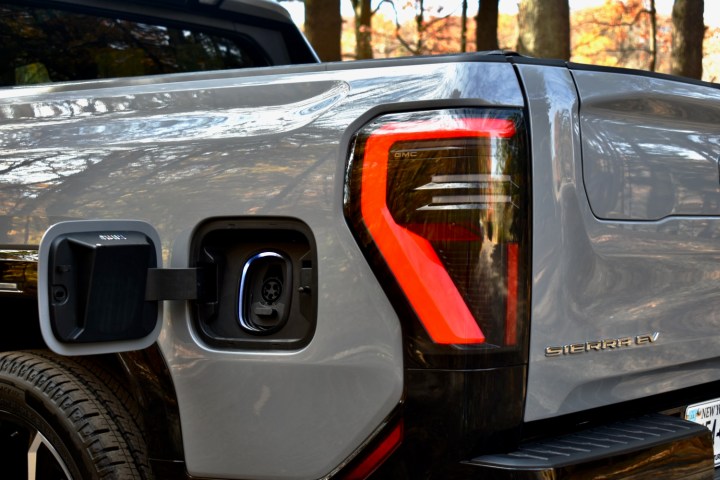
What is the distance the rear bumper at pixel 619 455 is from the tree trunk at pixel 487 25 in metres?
14.6

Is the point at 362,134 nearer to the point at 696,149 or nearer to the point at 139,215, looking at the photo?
the point at 139,215

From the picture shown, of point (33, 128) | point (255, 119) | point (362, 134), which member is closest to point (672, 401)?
point (362, 134)

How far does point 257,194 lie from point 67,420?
2.68ft

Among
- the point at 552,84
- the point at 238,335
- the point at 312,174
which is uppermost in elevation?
the point at 552,84

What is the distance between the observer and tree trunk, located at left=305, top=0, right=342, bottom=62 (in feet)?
33.3

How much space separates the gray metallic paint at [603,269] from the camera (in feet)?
7.13

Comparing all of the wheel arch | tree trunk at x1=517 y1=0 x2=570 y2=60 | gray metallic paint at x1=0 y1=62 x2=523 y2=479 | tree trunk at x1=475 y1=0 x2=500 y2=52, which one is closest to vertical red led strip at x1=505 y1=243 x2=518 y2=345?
gray metallic paint at x1=0 y1=62 x2=523 y2=479

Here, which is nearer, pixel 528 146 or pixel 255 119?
pixel 528 146

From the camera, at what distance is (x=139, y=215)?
2.47m

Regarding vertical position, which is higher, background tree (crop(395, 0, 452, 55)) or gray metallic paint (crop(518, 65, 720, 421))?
background tree (crop(395, 0, 452, 55))

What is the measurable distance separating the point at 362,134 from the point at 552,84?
1.51ft

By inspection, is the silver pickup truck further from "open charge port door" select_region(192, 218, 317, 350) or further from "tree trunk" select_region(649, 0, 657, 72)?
"tree trunk" select_region(649, 0, 657, 72)

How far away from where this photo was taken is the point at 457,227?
2.09m

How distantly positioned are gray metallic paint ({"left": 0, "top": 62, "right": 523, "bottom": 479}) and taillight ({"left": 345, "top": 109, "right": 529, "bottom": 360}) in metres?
0.07
